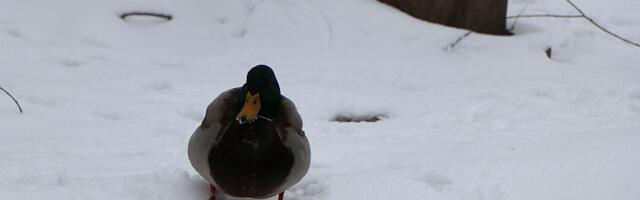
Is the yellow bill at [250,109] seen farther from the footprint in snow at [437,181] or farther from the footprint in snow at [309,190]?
the footprint in snow at [437,181]

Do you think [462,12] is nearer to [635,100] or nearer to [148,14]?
[635,100]

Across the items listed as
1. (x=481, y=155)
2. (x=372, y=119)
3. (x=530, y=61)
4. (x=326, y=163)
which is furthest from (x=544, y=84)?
(x=326, y=163)

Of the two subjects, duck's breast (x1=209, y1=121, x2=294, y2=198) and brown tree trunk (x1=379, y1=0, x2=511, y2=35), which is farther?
brown tree trunk (x1=379, y1=0, x2=511, y2=35)

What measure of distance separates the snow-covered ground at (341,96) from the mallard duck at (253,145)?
0.96 feet

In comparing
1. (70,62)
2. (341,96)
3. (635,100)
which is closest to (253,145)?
(341,96)

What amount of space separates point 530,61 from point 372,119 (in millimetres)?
1336

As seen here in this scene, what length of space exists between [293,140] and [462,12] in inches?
116

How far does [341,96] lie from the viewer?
185 inches

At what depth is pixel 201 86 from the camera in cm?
471

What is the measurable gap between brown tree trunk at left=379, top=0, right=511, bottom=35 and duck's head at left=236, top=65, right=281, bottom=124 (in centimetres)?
285

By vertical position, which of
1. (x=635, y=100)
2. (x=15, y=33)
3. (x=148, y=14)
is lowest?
(x=635, y=100)

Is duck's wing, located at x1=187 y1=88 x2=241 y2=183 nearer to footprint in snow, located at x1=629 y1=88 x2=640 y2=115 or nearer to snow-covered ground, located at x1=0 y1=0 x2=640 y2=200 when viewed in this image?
snow-covered ground, located at x1=0 y1=0 x2=640 y2=200

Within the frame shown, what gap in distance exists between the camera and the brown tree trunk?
18.5 ft

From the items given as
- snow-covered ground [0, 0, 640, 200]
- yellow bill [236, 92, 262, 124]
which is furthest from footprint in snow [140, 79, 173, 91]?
yellow bill [236, 92, 262, 124]
